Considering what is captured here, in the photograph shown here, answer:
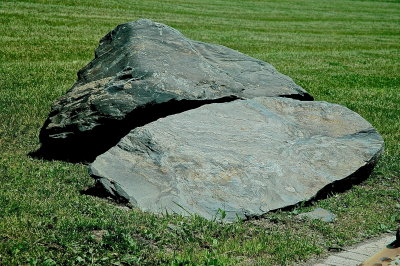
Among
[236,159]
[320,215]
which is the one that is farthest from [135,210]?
[320,215]

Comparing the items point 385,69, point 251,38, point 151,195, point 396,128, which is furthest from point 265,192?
point 251,38

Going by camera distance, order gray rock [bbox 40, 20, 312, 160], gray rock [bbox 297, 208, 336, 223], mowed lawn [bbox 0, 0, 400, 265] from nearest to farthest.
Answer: mowed lawn [bbox 0, 0, 400, 265] < gray rock [bbox 297, 208, 336, 223] < gray rock [bbox 40, 20, 312, 160]

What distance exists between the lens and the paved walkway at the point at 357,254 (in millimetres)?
4777

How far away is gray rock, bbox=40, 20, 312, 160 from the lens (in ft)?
22.6

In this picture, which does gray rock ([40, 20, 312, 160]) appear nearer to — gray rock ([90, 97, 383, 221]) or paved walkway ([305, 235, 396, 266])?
gray rock ([90, 97, 383, 221])

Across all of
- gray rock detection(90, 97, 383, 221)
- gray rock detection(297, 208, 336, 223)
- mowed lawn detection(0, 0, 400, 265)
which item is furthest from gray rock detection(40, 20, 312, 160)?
gray rock detection(297, 208, 336, 223)

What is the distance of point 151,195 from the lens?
5672 millimetres

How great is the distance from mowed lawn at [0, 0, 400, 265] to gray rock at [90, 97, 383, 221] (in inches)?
8.5

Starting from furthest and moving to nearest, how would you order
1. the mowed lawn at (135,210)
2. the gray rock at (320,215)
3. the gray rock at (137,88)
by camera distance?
1. the gray rock at (137,88)
2. the gray rock at (320,215)
3. the mowed lawn at (135,210)

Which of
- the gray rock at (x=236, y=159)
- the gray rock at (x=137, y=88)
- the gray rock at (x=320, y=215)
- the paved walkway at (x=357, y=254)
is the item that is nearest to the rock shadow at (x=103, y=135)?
the gray rock at (x=137, y=88)

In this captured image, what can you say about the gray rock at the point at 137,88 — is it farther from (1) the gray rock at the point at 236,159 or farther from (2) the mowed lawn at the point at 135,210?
(2) the mowed lawn at the point at 135,210

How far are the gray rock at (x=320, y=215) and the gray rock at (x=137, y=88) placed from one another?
2.01 m

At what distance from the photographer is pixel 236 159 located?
20.3 ft

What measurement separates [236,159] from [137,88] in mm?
1515
